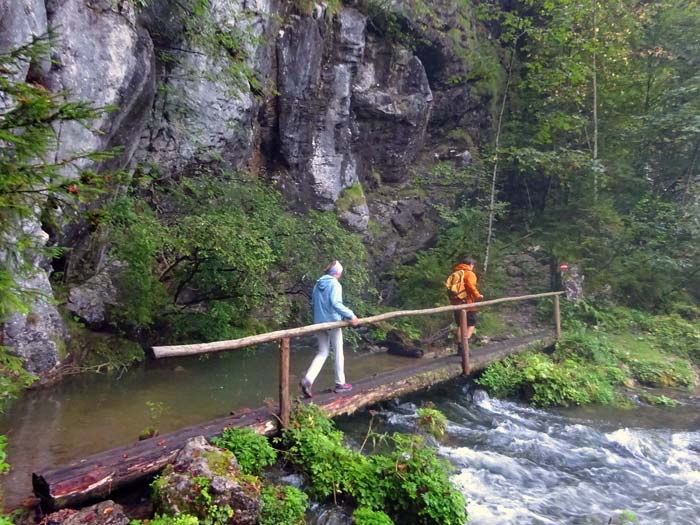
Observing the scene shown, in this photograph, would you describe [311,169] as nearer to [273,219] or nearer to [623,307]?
[273,219]

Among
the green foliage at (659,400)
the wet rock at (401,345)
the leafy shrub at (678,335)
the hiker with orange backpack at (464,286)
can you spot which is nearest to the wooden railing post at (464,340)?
the hiker with orange backpack at (464,286)

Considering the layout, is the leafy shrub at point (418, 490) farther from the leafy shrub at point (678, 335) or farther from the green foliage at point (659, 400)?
the leafy shrub at point (678, 335)

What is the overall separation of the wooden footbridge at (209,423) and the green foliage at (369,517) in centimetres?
146

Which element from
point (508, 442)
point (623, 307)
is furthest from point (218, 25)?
point (623, 307)

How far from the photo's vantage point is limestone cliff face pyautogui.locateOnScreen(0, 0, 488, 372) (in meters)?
8.07

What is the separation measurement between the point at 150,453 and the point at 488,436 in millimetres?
5020

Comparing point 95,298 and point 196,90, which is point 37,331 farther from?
point 196,90

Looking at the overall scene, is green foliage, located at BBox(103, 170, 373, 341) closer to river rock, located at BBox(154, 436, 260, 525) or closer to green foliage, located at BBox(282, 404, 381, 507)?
green foliage, located at BBox(282, 404, 381, 507)

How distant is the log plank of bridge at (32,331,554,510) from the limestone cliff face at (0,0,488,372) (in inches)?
149

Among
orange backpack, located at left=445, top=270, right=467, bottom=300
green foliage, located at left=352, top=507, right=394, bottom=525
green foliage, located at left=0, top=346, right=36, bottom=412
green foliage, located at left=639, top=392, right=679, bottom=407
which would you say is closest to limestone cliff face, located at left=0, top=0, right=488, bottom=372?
green foliage, located at left=0, top=346, right=36, bottom=412

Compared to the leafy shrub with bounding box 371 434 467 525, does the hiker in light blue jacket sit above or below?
above

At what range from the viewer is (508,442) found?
733cm

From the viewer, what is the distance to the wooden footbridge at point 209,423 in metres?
4.16

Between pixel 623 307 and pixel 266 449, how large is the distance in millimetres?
13170
